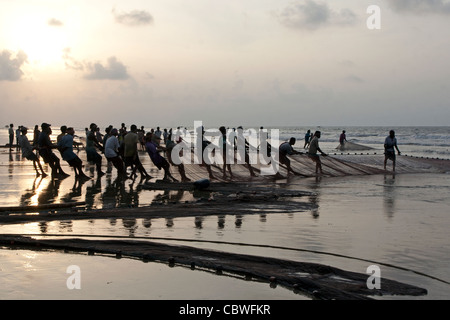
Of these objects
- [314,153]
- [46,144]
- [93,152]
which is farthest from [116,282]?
[314,153]

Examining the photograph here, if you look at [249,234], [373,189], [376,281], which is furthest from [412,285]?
[373,189]

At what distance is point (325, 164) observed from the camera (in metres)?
22.5

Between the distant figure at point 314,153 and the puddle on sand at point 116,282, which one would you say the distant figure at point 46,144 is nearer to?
the distant figure at point 314,153

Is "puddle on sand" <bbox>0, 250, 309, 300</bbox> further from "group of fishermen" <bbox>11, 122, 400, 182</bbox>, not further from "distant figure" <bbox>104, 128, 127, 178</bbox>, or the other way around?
"distant figure" <bbox>104, 128, 127, 178</bbox>

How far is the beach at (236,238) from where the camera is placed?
6.81m

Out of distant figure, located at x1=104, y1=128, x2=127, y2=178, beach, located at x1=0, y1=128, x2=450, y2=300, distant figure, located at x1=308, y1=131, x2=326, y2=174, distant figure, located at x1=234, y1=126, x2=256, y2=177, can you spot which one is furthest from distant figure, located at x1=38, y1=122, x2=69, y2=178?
distant figure, located at x1=308, y1=131, x2=326, y2=174

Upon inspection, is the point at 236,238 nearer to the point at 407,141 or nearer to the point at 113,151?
the point at 113,151

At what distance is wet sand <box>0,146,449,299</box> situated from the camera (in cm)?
845

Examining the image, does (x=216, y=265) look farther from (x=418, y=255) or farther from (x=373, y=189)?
(x=373, y=189)

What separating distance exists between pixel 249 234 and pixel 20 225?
12.2 feet

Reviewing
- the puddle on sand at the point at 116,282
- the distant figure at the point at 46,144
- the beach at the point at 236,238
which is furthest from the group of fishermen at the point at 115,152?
the puddle on sand at the point at 116,282

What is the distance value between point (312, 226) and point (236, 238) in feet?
6.11

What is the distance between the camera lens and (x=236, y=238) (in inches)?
382

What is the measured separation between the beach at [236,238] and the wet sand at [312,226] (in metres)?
0.02
